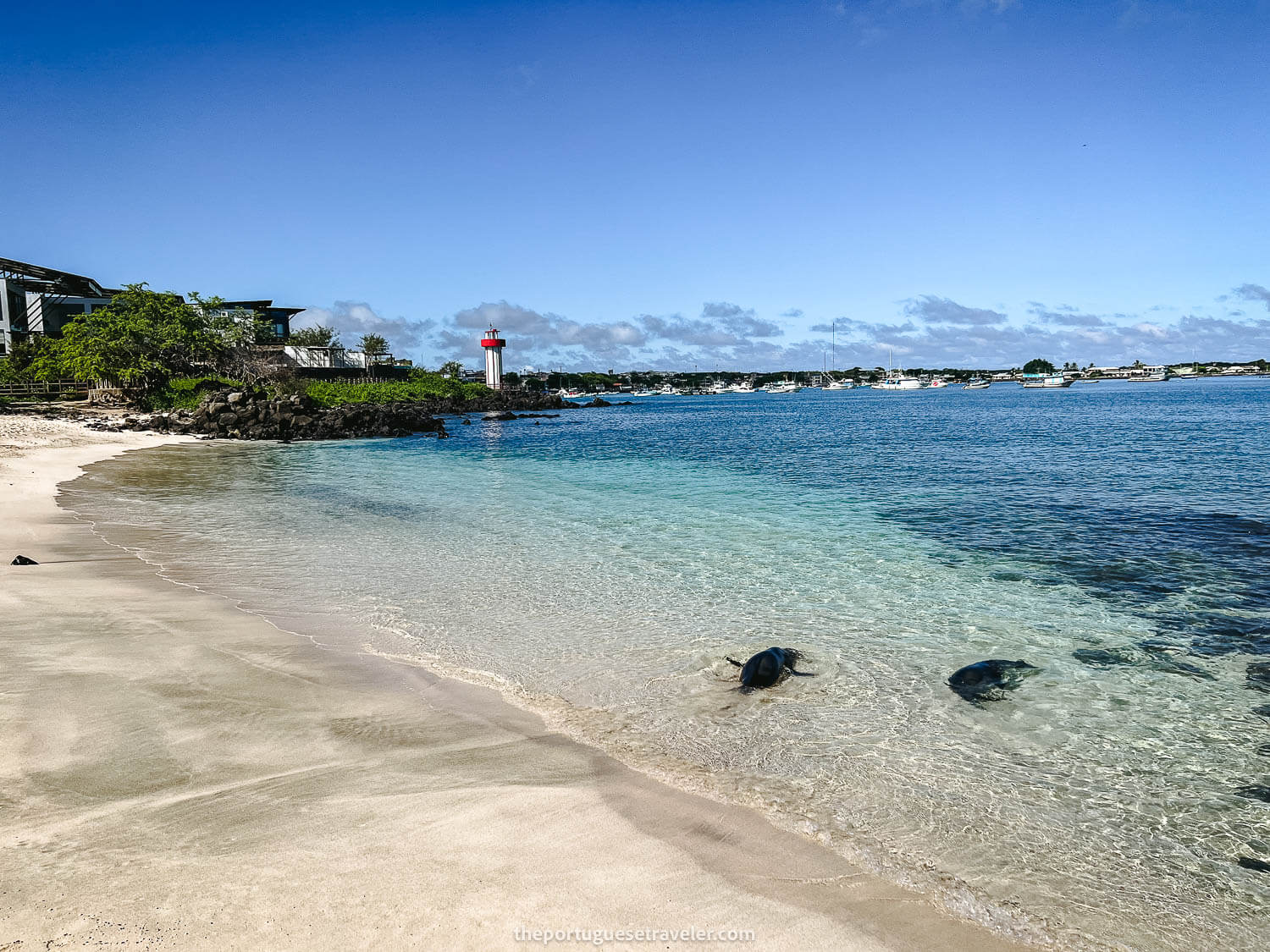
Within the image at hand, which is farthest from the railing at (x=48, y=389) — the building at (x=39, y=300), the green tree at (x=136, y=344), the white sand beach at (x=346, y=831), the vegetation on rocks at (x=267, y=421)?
the white sand beach at (x=346, y=831)

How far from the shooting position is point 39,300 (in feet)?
213

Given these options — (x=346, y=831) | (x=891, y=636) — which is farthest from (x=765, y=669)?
(x=346, y=831)

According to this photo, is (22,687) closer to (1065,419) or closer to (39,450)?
(39,450)

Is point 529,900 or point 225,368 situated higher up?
point 225,368

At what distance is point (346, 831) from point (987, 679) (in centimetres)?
607

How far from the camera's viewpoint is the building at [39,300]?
6188 centimetres

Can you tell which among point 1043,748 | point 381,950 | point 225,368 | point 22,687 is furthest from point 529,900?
point 225,368

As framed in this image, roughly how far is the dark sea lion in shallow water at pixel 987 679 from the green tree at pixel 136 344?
199 ft

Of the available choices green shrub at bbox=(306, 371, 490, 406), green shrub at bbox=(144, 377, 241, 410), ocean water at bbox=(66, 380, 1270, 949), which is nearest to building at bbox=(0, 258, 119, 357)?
green shrub at bbox=(144, 377, 241, 410)

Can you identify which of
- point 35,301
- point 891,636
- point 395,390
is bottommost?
point 891,636

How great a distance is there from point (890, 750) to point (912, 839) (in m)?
1.34

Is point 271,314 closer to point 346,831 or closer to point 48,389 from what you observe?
point 48,389

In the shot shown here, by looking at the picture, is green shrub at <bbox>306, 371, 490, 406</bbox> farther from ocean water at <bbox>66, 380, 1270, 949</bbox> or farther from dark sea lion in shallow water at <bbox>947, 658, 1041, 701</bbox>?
dark sea lion in shallow water at <bbox>947, 658, 1041, 701</bbox>

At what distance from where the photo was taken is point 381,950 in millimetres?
3490
